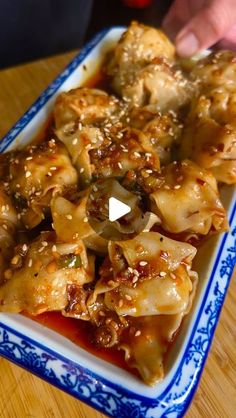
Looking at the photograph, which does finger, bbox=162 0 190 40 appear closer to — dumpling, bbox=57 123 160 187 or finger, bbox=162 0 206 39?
A: finger, bbox=162 0 206 39

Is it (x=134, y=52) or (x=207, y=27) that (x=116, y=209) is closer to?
(x=134, y=52)

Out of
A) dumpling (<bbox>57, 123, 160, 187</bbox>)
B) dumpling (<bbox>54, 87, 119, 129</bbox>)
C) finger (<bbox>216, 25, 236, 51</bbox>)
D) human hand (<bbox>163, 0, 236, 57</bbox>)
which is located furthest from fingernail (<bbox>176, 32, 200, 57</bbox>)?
dumpling (<bbox>57, 123, 160, 187</bbox>)

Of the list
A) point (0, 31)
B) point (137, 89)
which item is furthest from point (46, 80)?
point (137, 89)

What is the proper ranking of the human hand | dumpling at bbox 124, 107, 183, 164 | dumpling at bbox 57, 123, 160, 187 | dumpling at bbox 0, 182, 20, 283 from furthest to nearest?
the human hand, dumpling at bbox 124, 107, 183, 164, dumpling at bbox 57, 123, 160, 187, dumpling at bbox 0, 182, 20, 283

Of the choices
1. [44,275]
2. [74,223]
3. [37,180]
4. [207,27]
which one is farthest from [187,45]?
[44,275]

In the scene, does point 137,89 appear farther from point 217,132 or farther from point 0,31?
point 0,31

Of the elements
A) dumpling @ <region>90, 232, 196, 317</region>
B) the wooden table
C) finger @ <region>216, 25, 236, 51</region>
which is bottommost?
the wooden table
